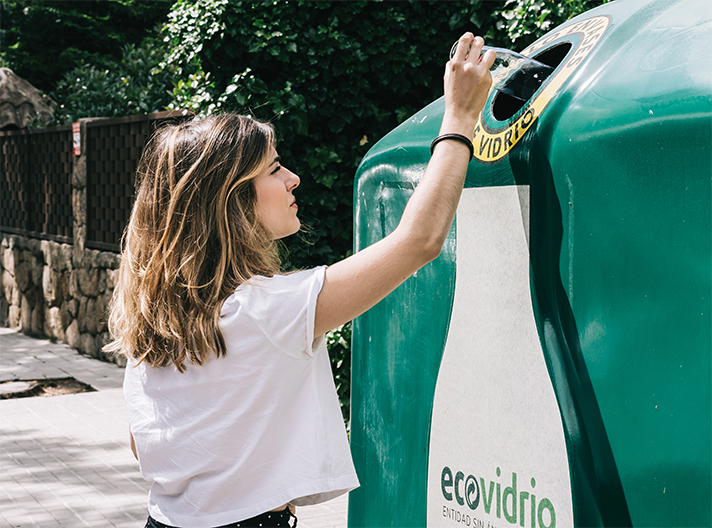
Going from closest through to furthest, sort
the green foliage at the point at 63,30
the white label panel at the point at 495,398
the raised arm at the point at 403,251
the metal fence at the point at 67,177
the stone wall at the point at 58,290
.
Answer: the raised arm at the point at 403,251 < the white label panel at the point at 495,398 < the metal fence at the point at 67,177 < the stone wall at the point at 58,290 < the green foliage at the point at 63,30

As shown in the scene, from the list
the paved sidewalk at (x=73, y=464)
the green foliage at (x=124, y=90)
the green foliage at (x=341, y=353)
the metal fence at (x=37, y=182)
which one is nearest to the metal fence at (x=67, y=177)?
the metal fence at (x=37, y=182)

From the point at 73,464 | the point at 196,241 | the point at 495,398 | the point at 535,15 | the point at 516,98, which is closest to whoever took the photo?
the point at 196,241

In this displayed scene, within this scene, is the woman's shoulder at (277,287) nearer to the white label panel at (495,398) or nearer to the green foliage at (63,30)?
the white label panel at (495,398)

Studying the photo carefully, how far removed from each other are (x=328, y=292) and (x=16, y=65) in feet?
57.7

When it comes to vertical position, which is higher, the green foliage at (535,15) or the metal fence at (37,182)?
the green foliage at (535,15)

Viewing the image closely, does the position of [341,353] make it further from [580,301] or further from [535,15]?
[580,301]

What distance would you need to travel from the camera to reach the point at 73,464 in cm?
467

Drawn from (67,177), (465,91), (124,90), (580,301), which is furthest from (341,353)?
(124,90)

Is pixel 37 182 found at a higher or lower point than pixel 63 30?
Answer: lower

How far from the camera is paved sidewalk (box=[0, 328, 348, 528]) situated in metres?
3.87

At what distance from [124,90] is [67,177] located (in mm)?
1186

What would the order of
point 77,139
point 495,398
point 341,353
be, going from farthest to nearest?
point 77,139, point 341,353, point 495,398

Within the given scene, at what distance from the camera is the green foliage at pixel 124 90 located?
27.5ft

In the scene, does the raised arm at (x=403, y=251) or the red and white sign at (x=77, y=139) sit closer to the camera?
the raised arm at (x=403, y=251)
